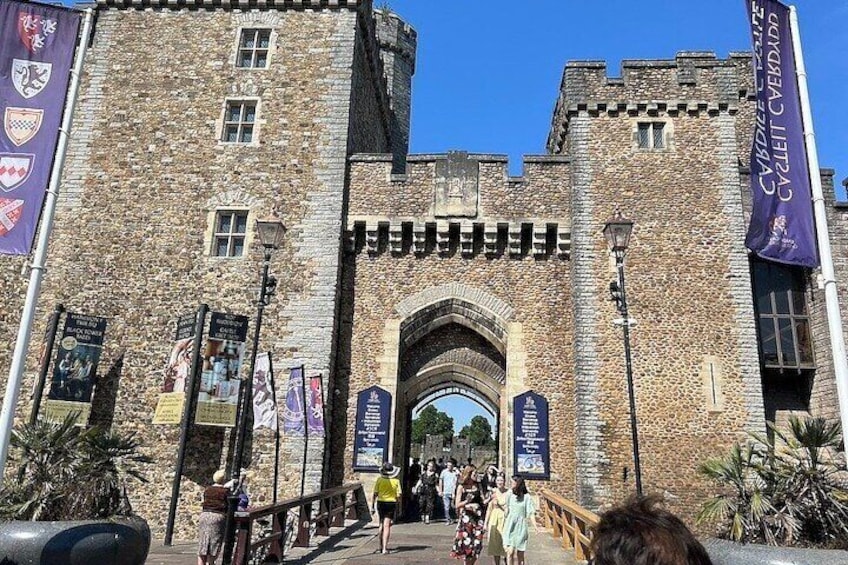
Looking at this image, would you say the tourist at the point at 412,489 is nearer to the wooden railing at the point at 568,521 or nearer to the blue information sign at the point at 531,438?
the blue information sign at the point at 531,438

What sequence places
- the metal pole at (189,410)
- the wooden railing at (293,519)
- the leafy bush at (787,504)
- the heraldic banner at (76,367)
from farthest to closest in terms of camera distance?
the heraldic banner at (76,367)
the metal pole at (189,410)
the wooden railing at (293,519)
the leafy bush at (787,504)

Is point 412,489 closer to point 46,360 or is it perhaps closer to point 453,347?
point 453,347

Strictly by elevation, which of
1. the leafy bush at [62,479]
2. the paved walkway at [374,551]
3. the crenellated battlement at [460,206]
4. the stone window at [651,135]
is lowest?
the paved walkway at [374,551]

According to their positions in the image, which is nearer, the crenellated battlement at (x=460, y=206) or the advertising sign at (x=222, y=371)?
the advertising sign at (x=222, y=371)

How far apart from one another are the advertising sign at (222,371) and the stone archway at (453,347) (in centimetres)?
356

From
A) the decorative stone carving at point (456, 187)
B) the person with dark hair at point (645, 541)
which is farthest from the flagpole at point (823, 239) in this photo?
the decorative stone carving at point (456, 187)

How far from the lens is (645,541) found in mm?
2082

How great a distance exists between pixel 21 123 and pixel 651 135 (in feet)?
48.2

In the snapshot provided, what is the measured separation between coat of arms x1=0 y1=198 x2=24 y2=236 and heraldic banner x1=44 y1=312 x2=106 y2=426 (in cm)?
814

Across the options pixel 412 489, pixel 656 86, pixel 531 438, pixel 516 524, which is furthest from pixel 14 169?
pixel 656 86

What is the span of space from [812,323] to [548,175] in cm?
780

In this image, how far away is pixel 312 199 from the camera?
17.0m

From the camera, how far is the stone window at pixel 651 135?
56.7 feet

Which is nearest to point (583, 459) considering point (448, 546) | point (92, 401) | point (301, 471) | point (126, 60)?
point (448, 546)
